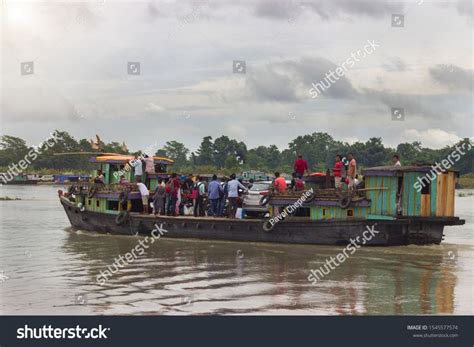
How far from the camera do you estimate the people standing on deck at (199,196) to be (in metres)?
25.9

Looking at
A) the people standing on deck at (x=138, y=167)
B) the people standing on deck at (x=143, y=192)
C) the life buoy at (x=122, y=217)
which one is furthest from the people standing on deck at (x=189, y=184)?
the life buoy at (x=122, y=217)

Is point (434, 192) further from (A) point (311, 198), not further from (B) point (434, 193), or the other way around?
(A) point (311, 198)

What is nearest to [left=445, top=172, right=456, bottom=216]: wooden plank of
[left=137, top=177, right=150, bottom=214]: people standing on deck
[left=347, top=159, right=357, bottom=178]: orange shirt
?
[left=347, top=159, right=357, bottom=178]: orange shirt

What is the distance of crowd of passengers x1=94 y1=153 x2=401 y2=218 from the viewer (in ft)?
80.5

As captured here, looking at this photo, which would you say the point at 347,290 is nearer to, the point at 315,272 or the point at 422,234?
the point at 315,272

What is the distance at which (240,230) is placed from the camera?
24.9 metres

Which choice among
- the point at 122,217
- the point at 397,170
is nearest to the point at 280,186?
the point at 397,170

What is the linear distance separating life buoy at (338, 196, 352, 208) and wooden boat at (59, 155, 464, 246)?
0.03 metres

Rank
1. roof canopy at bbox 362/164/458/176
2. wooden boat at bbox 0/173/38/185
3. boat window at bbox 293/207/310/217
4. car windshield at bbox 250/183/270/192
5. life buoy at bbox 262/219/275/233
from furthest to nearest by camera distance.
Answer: wooden boat at bbox 0/173/38/185, car windshield at bbox 250/183/270/192, boat window at bbox 293/207/310/217, life buoy at bbox 262/219/275/233, roof canopy at bbox 362/164/458/176

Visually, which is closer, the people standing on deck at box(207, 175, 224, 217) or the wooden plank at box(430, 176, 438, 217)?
the wooden plank at box(430, 176, 438, 217)

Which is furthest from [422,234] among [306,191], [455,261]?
[306,191]

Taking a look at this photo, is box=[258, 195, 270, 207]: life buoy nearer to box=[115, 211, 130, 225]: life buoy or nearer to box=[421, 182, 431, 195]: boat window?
box=[421, 182, 431, 195]: boat window

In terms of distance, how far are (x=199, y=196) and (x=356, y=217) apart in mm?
5534

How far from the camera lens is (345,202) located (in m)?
23.4
